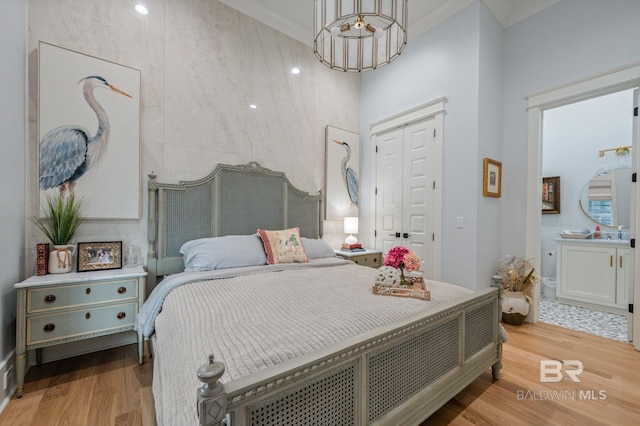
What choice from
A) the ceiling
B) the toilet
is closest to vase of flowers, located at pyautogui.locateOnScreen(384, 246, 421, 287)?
the ceiling

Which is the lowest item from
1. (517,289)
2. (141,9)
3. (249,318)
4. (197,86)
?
→ (517,289)

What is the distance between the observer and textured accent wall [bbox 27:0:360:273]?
226cm

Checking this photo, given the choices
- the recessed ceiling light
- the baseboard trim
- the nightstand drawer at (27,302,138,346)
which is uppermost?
the recessed ceiling light

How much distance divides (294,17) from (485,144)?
2.73 meters

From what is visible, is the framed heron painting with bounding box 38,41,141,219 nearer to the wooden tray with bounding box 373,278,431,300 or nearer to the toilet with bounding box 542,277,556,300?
the wooden tray with bounding box 373,278,431,300

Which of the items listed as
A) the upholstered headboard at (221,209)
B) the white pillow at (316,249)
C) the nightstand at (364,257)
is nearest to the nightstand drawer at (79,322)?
the upholstered headboard at (221,209)

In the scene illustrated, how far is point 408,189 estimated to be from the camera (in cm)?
362

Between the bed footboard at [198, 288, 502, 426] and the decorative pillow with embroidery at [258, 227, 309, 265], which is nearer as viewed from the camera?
the bed footboard at [198, 288, 502, 426]

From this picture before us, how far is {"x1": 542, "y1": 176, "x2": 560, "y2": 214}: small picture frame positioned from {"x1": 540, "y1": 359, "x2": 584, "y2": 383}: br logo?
3049 mm

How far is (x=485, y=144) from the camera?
120 inches

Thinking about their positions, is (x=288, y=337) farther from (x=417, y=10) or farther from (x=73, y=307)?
(x=417, y=10)

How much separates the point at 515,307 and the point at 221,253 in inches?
122

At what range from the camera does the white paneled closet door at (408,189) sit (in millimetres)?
3363

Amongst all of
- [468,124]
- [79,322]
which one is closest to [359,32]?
[468,124]
